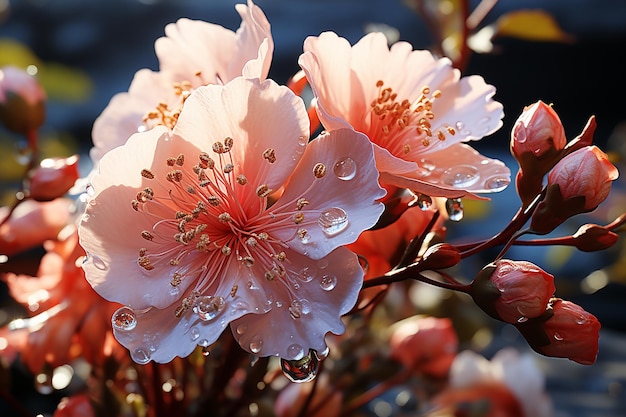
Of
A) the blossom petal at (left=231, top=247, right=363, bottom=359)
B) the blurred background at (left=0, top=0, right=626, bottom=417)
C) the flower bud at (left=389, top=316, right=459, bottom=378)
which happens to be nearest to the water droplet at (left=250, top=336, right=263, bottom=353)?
the blossom petal at (left=231, top=247, right=363, bottom=359)

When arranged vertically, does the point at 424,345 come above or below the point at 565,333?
below

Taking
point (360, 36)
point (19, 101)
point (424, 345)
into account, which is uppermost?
point (19, 101)

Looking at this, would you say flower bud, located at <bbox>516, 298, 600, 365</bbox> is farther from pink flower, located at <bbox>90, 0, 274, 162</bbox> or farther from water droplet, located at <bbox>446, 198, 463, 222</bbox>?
pink flower, located at <bbox>90, 0, 274, 162</bbox>

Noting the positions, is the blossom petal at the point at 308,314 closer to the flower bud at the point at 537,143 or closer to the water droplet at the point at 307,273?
the water droplet at the point at 307,273

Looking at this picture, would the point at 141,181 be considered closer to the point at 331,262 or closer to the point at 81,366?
the point at 331,262

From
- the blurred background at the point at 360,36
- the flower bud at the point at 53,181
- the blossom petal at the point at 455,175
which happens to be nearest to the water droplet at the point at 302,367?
the blossom petal at the point at 455,175

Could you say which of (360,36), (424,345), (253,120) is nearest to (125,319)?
(253,120)

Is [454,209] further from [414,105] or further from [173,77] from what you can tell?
[173,77]
